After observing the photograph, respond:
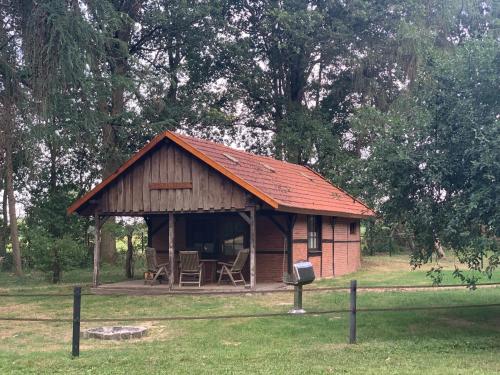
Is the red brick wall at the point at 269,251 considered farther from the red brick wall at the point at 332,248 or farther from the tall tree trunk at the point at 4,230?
the tall tree trunk at the point at 4,230

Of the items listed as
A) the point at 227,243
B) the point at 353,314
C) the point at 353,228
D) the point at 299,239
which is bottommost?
the point at 353,314

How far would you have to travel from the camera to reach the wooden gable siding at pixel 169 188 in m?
16.2

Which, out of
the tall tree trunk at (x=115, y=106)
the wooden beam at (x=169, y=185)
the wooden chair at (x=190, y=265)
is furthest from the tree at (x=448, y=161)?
the tall tree trunk at (x=115, y=106)

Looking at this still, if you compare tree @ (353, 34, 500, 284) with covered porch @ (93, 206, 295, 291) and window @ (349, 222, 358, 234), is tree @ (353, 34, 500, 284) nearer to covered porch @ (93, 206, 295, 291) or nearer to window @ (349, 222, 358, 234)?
covered porch @ (93, 206, 295, 291)

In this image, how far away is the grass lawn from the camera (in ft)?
25.9

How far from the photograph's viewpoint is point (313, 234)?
1952 centimetres

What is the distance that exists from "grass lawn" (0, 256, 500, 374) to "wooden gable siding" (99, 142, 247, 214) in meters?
2.48

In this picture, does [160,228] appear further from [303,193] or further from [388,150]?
[388,150]

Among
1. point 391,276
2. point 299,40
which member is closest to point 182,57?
point 299,40

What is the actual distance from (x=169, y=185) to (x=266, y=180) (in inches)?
111

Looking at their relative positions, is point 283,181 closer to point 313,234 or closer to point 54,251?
point 313,234

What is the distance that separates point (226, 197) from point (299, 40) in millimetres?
13682

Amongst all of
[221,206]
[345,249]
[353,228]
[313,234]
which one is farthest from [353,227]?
[221,206]

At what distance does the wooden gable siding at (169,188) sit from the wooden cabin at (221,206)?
3 centimetres
